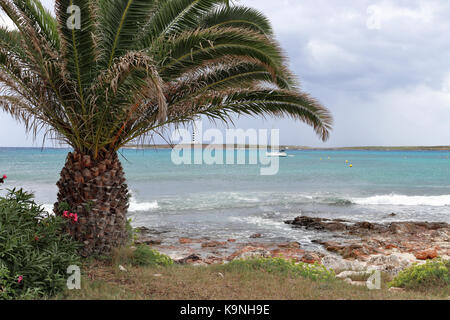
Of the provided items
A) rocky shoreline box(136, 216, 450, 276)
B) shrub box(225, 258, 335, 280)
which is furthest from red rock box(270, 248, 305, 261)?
shrub box(225, 258, 335, 280)

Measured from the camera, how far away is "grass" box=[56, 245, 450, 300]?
5.24 meters

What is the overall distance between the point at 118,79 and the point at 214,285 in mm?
3700

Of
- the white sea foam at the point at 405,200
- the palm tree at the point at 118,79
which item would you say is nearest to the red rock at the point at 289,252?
the palm tree at the point at 118,79

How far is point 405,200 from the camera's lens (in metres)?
25.1

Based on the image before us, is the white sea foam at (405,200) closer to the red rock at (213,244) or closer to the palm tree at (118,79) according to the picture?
the red rock at (213,244)

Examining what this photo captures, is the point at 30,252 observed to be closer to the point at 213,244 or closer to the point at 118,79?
the point at 118,79

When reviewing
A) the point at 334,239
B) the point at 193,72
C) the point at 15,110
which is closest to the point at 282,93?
the point at 193,72

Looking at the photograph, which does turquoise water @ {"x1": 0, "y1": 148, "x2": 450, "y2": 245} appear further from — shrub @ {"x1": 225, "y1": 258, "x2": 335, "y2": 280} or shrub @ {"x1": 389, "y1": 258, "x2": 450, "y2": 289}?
shrub @ {"x1": 389, "y1": 258, "x2": 450, "y2": 289}

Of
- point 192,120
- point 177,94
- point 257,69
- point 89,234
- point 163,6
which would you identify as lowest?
point 89,234

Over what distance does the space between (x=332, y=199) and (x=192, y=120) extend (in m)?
20.2

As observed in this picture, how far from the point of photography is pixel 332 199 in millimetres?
25344

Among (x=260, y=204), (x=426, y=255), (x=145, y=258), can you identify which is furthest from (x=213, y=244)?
(x=260, y=204)

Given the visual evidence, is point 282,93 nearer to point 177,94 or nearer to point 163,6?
point 177,94

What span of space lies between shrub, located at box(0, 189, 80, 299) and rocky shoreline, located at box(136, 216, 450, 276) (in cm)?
456
